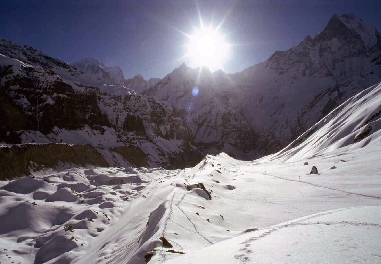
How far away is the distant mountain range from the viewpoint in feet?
205

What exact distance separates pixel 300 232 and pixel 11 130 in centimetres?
6520

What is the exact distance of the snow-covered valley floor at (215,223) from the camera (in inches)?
136

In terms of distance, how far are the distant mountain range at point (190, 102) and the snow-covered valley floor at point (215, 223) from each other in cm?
2697

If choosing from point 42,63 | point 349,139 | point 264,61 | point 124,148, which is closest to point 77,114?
point 124,148

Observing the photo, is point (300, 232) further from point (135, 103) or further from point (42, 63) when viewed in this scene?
point (42, 63)

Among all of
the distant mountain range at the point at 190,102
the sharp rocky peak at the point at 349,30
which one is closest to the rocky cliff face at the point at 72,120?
the distant mountain range at the point at 190,102

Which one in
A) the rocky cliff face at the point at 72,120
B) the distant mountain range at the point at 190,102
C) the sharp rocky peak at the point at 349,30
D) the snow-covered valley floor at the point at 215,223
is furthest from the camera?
the sharp rocky peak at the point at 349,30

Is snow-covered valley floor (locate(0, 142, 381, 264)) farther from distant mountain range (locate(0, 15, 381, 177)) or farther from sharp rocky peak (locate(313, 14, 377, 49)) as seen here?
sharp rocky peak (locate(313, 14, 377, 49))

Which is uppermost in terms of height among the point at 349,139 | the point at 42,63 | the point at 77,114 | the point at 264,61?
the point at 264,61

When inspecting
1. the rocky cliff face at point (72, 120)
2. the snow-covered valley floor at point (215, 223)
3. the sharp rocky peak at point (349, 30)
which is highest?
the sharp rocky peak at point (349, 30)

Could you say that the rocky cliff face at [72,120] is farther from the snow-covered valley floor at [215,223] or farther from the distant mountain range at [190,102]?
the snow-covered valley floor at [215,223]

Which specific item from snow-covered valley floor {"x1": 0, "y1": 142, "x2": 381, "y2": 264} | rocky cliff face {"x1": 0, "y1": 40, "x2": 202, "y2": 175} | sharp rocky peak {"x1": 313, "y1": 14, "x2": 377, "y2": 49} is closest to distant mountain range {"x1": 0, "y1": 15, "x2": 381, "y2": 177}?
rocky cliff face {"x1": 0, "y1": 40, "x2": 202, "y2": 175}

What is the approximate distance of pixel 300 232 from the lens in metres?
4.27

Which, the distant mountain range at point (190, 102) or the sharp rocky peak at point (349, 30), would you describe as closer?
the distant mountain range at point (190, 102)
